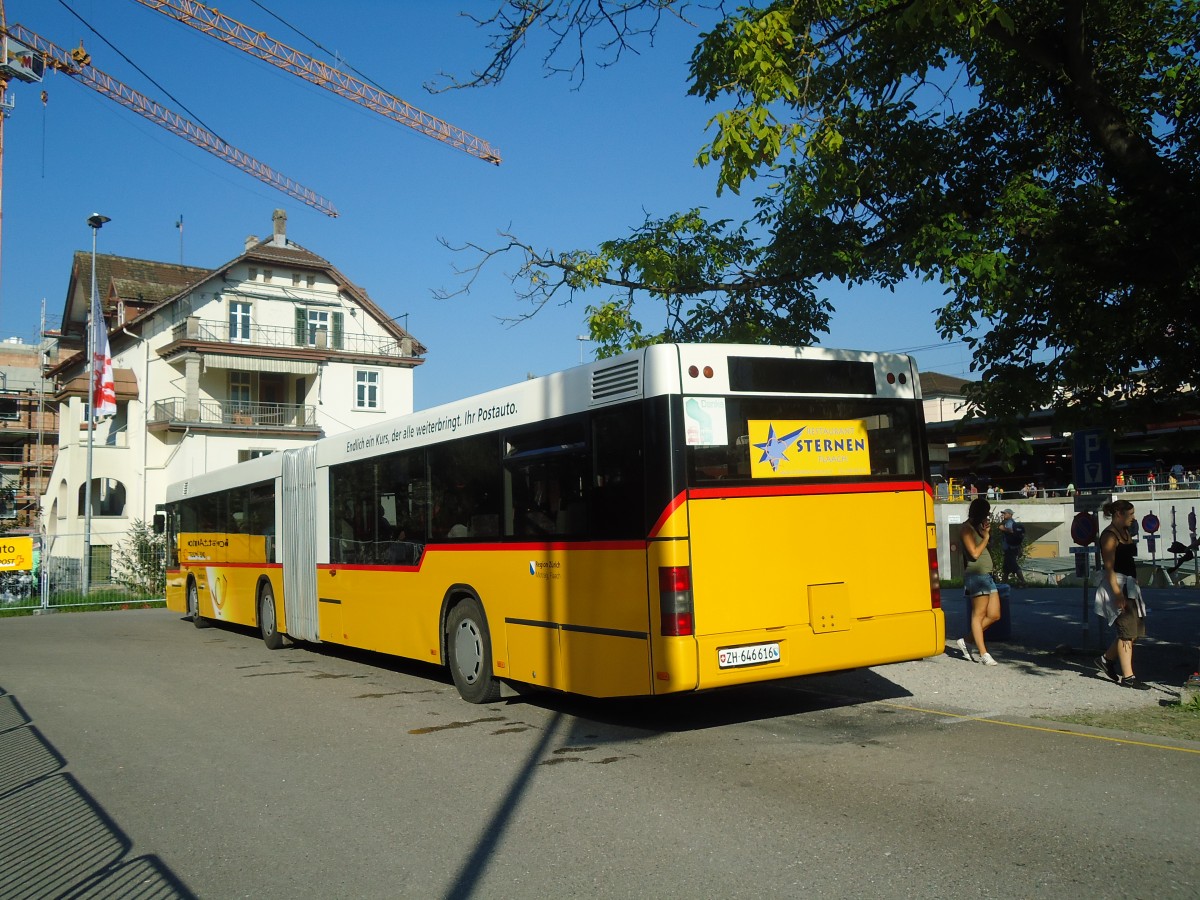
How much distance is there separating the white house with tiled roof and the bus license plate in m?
43.2

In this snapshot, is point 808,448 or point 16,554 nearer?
point 808,448

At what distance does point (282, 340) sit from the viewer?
169 ft

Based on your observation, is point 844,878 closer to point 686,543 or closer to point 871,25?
point 686,543

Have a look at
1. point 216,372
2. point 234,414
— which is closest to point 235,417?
point 234,414

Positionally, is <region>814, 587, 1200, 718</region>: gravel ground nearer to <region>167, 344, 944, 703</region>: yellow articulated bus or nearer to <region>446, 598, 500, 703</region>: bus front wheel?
<region>167, 344, 944, 703</region>: yellow articulated bus

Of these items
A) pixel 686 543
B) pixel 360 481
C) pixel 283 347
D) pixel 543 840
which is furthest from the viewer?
pixel 283 347

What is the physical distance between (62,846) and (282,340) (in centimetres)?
4788

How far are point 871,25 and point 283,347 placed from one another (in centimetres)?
4382

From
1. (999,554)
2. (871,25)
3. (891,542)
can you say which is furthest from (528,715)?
(999,554)

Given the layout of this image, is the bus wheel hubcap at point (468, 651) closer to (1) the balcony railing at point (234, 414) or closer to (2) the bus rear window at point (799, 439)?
(2) the bus rear window at point (799, 439)

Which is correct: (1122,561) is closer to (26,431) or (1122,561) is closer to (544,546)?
(544,546)

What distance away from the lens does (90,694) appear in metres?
12.0

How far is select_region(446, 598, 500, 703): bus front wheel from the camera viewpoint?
10148 mm

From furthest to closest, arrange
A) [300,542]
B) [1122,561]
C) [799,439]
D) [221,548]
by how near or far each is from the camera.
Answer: [221,548] < [300,542] < [1122,561] < [799,439]
